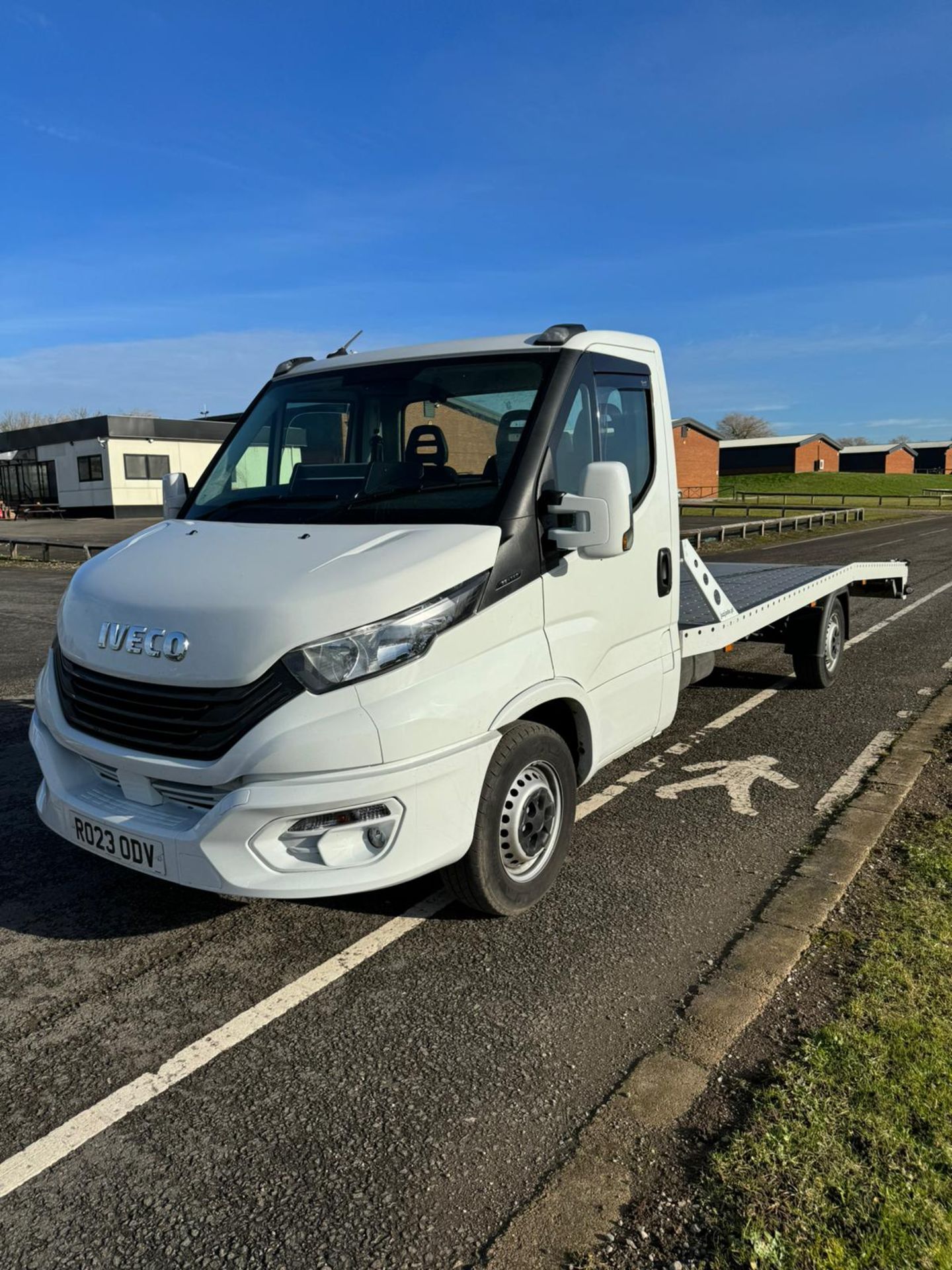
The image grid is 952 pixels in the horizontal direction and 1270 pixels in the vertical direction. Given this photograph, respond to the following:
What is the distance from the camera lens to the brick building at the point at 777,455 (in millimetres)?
95750

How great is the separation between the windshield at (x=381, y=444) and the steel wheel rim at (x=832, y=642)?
486 cm

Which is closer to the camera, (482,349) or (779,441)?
(482,349)

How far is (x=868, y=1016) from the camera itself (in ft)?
10.2

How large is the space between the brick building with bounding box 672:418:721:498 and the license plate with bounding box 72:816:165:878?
207 feet

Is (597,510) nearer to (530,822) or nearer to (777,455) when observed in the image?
(530,822)

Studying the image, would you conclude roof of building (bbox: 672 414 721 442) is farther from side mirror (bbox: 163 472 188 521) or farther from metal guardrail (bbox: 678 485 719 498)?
side mirror (bbox: 163 472 188 521)

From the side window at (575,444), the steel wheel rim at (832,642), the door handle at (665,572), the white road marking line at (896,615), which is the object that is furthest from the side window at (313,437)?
the white road marking line at (896,615)

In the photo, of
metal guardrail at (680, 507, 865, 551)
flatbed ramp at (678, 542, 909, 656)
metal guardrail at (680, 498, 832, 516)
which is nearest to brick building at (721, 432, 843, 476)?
metal guardrail at (680, 498, 832, 516)

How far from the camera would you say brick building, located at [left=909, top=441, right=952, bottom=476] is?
398 feet

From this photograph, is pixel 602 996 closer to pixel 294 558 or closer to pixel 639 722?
pixel 639 722

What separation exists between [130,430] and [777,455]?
74.9 metres

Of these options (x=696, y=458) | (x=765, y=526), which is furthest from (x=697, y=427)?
(x=765, y=526)

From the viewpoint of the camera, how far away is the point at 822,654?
7879 mm

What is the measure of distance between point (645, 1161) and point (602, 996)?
0.82 metres
